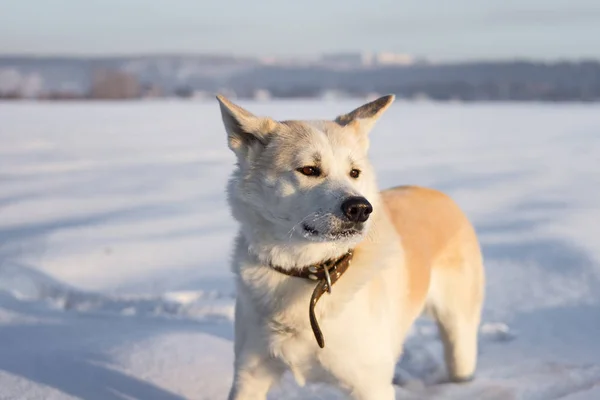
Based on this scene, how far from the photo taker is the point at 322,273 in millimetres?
2652

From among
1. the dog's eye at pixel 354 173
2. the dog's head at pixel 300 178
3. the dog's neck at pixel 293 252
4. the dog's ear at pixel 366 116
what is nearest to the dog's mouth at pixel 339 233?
the dog's head at pixel 300 178

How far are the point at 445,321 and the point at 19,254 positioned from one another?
3.98m

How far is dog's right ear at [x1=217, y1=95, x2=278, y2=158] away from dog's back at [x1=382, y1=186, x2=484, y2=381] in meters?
0.85

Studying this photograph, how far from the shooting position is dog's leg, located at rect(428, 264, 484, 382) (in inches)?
137

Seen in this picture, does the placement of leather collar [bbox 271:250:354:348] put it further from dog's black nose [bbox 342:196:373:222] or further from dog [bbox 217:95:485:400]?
dog's black nose [bbox 342:196:373:222]

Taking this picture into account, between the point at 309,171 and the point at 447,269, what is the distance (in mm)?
1239

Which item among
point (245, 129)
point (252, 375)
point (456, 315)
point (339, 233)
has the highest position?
point (245, 129)

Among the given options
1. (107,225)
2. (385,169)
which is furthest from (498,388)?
(385,169)

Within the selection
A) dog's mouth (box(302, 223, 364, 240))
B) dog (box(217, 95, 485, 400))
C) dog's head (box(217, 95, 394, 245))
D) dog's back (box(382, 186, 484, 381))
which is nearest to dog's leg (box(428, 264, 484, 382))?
dog's back (box(382, 186, 484, 381))

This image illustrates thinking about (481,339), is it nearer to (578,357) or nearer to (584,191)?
(578,357)

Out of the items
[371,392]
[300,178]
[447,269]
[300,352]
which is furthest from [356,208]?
[447,269]

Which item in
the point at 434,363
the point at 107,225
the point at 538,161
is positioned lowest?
the point at 538,161

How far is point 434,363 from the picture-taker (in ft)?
12.4

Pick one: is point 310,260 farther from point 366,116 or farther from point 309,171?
point 366,116
